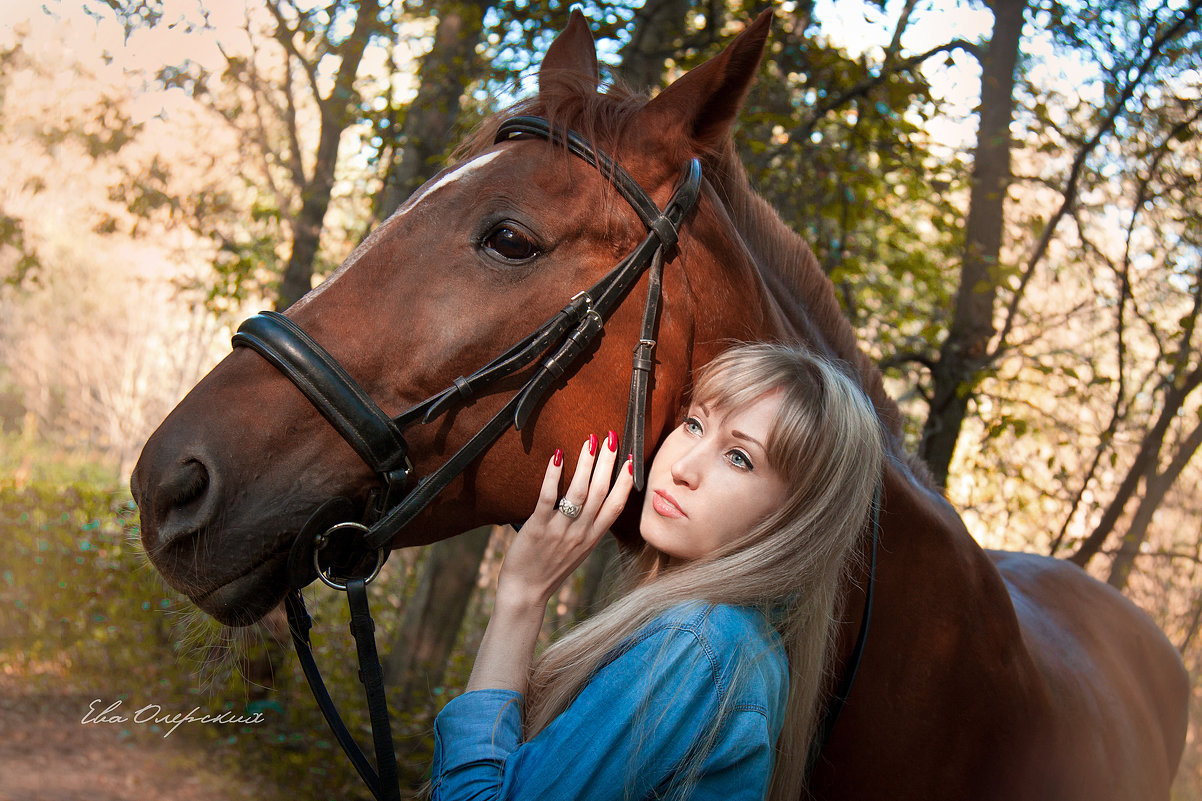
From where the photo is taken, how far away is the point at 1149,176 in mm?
4637

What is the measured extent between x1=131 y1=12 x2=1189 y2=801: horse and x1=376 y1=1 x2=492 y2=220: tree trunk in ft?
12.3

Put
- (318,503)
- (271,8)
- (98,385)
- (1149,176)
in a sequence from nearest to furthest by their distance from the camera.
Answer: (318,503) → (1149,176) → (271,8) → (98,385)

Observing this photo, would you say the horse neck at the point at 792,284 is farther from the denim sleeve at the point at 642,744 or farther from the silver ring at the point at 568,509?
the denim sleeve at the point at 642,744

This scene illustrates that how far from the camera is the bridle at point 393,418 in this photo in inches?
60.9

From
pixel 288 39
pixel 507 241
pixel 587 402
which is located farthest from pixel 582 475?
pixel 288 39

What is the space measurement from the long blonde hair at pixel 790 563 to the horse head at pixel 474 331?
0.91ft

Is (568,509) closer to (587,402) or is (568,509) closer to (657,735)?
(587,402)

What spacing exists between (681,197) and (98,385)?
720 inches

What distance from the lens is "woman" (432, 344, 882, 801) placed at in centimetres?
129

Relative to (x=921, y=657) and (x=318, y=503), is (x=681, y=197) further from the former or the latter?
(x=921, y=657)

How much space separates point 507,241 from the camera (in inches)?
66.8

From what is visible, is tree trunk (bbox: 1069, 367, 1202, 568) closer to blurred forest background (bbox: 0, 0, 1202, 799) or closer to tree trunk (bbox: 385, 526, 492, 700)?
blurred forest background (bbox: 0, 0, 1202, 799)

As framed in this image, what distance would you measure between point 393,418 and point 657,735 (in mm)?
803

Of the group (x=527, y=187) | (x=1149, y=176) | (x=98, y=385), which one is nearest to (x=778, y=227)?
(x=527, y=187)
